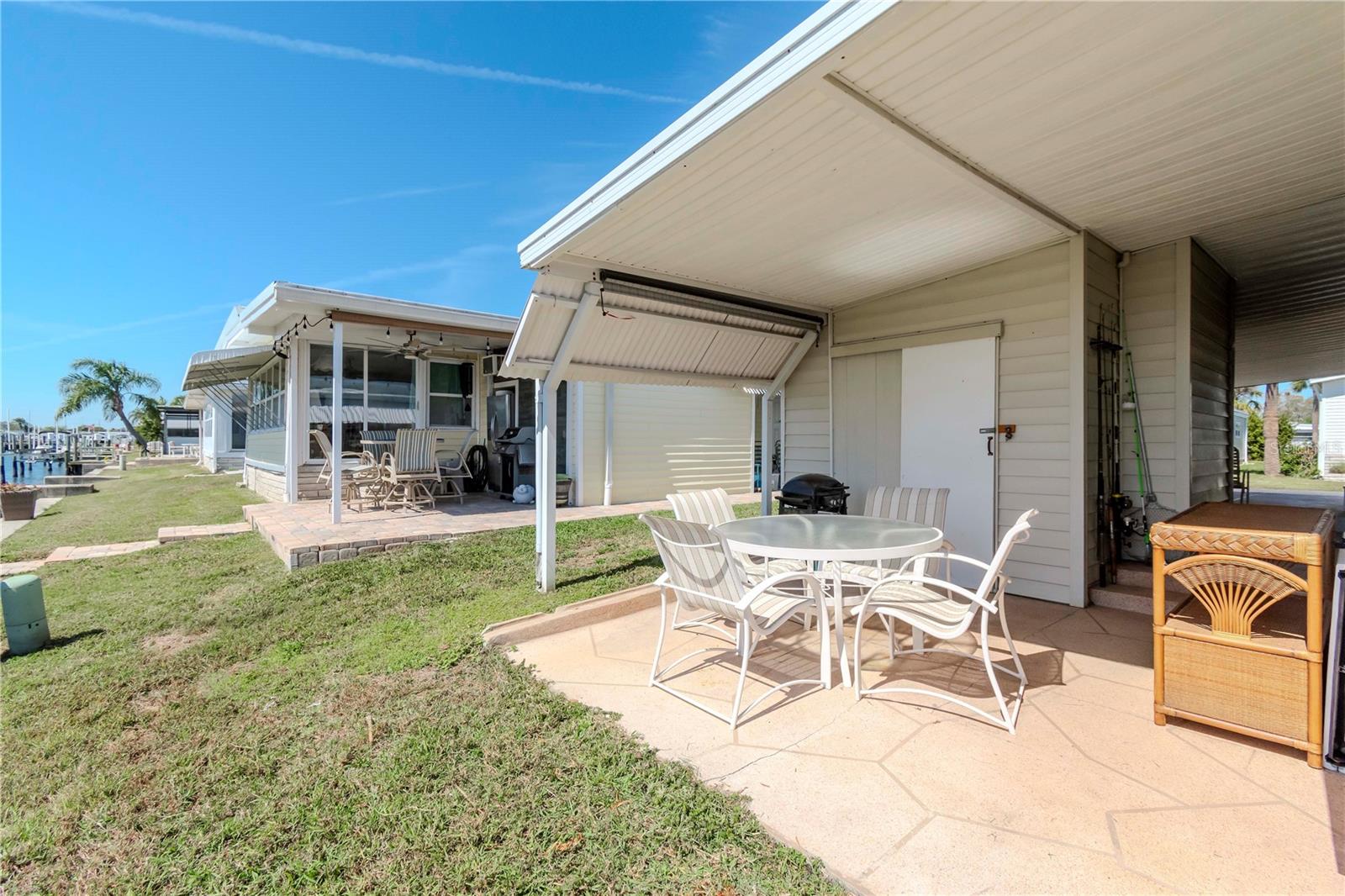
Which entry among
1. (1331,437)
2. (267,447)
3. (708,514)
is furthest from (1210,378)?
(1331,437)

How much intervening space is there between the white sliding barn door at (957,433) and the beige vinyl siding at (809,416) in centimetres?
85

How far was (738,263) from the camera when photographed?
4.18 metres

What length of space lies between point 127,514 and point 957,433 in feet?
41.9

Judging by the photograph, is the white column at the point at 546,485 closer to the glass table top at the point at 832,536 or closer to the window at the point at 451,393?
the glass table top at the point at 832,536

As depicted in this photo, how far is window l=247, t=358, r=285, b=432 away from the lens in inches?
412

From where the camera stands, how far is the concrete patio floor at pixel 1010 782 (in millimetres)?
1604

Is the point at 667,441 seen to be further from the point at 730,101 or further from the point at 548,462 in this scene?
the point at 730,101

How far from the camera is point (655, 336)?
4781mm

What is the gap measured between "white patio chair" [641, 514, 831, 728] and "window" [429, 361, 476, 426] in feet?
28.1

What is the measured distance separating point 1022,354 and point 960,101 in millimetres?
2598

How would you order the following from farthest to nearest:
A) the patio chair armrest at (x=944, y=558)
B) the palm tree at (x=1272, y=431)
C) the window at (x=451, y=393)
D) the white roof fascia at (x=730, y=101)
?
the palm tree at (x=1272, y=431) → the window at (x=451, y=393) → the patio chair armrest at (x=944, y=558) → the white roof fascia at (x=730, y=101)

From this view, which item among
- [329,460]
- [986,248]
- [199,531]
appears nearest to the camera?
[986,248]

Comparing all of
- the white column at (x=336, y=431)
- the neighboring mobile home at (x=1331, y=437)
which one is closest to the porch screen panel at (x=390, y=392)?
the white column at (x=336, y=431)

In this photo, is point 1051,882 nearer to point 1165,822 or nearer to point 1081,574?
point 1165,822
